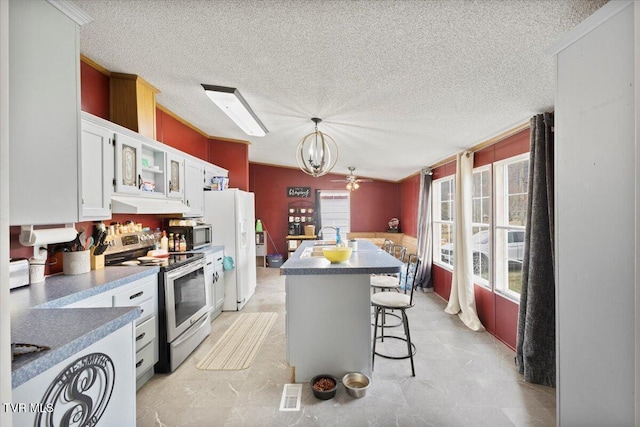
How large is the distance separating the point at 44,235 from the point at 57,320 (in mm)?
1021

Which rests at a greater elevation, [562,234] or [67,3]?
[67,3]

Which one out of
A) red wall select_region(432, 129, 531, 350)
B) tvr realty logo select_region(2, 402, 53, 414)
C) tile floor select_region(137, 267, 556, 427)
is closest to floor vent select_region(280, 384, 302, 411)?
tile floor select_region(137, 267, 556, 427)

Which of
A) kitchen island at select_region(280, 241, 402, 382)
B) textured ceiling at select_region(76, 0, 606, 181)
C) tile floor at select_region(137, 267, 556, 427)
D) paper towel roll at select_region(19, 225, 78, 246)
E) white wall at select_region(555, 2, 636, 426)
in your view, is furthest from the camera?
kitchen island at select_region(280, 241, 402, 382)

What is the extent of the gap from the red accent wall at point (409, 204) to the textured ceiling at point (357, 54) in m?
3.21

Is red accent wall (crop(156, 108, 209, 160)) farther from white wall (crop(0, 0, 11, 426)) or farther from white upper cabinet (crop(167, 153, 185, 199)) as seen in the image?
white wall (crop(0, 0, 11, 426))

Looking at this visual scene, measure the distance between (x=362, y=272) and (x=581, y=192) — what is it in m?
1.28

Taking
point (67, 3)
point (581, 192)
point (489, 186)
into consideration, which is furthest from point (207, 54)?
point (489, 186)

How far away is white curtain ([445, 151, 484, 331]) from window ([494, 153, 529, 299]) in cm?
43

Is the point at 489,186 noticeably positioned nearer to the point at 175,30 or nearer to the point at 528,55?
the point at 528,55

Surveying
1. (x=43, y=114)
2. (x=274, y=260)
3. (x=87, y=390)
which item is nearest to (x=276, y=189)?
(x=274, y=260)

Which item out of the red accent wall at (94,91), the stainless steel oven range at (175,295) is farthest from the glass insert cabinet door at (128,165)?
the stainless steel oven range at (175,295)

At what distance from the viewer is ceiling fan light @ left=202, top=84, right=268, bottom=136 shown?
102 inches

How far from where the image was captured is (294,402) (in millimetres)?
2094

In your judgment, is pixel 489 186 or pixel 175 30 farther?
pixel 489 186
